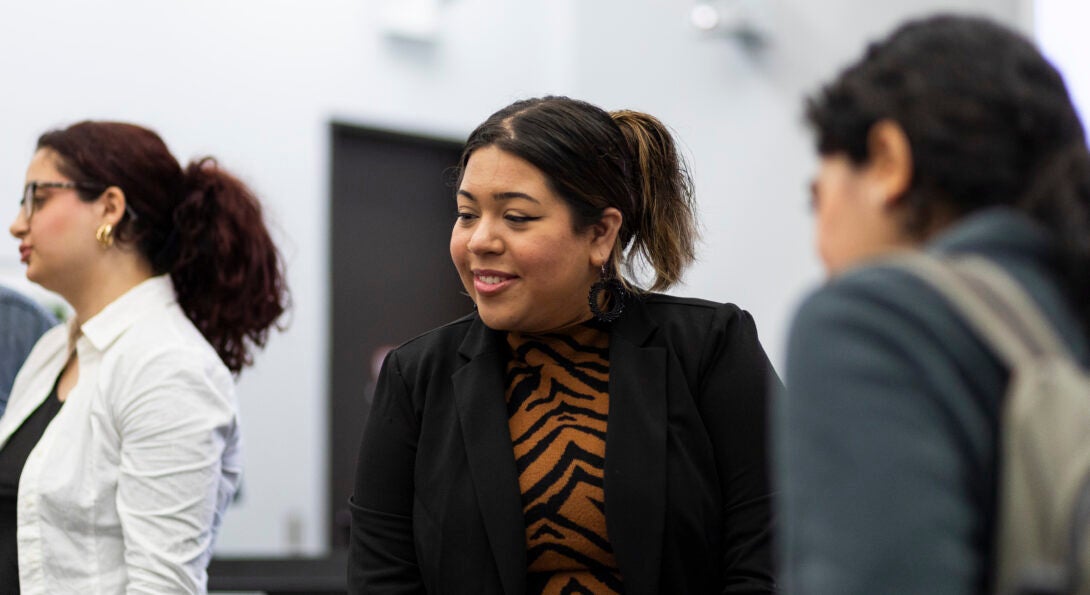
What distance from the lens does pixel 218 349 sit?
2.36m

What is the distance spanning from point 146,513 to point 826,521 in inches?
54.5

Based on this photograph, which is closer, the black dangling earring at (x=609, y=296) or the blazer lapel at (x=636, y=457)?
the blazer lapel at (x=636, y=457)

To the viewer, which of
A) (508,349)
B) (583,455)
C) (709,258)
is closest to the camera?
(583,455)

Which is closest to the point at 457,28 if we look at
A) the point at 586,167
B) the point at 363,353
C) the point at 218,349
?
the point at 363,353

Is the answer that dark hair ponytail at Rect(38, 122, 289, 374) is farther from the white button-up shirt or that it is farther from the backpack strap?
the backpack strap

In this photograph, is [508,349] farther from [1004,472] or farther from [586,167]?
[1004,472]

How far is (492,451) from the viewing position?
1.73 meters

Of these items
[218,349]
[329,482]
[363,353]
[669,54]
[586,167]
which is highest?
[669,54]

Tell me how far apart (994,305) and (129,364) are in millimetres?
1580

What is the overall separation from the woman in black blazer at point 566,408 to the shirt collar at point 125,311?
580 mm

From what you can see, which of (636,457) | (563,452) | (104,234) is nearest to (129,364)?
(104,234)

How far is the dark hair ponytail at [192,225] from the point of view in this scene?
2.26 m

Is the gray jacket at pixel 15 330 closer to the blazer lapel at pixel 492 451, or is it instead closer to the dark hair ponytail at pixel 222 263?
the dark hair ponytail at pixel 222 263

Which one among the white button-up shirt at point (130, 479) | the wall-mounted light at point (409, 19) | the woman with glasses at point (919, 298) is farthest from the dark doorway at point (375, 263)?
the woman with glasses at point (919, 298)
